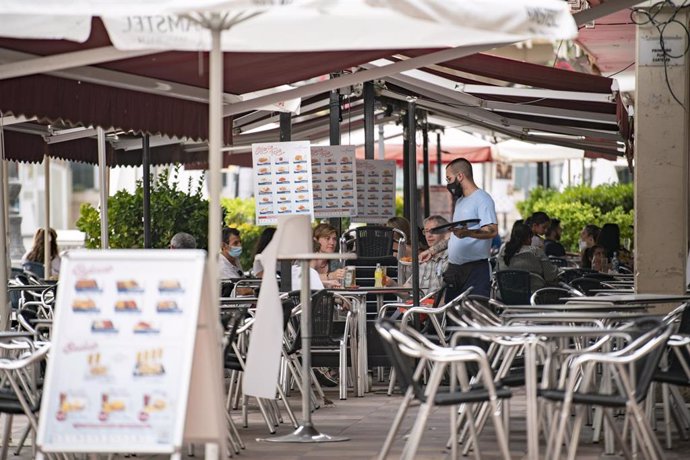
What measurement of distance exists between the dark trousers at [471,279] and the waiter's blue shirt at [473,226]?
0.15ft

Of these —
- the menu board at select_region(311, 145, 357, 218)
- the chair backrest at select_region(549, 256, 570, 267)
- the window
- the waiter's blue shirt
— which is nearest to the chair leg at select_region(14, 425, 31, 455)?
the waiter's blue shirt

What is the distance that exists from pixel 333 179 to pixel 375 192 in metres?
1.48

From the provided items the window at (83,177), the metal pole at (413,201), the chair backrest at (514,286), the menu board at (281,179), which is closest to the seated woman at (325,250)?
the menu board at (281,179)

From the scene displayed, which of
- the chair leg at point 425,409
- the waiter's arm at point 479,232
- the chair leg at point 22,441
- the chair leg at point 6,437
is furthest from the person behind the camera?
the waiter's arm at point 479,232

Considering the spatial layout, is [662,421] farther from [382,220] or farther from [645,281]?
[382,220]

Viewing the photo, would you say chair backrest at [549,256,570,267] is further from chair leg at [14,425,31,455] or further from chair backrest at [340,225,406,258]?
chair leg at [14,425,31,455]

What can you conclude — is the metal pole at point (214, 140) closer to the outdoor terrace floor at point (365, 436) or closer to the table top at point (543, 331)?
the table top at point (543, 331)

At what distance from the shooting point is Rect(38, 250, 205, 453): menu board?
532 centimetres

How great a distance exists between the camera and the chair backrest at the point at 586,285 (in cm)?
1036

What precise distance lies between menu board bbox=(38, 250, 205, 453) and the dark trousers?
186 inches

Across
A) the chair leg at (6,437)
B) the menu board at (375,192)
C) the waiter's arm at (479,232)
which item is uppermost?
the menu board at (375,192)

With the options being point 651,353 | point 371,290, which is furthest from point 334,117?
point 651,353

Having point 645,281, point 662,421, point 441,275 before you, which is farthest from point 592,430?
point 441,275

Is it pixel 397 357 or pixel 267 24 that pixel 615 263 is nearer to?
pixel 397 357
